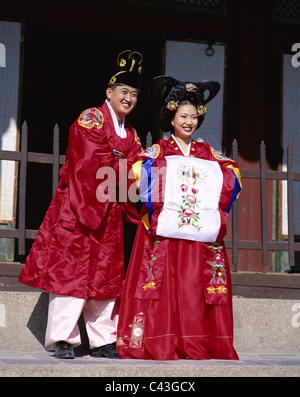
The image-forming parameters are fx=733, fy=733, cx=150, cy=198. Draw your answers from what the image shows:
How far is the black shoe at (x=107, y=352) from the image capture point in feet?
16.3

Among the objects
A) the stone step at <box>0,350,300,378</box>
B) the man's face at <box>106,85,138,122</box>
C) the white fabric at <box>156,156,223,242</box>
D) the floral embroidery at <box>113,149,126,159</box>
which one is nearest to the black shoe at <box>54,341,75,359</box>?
the stone step at <box>0,350,300,378</box>

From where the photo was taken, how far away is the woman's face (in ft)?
17.1

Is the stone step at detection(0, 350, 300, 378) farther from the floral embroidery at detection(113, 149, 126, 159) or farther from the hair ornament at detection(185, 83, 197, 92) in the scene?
the hair ornament at detection(185, 83, 197, 92)

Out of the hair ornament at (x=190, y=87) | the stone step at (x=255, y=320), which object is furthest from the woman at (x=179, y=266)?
the stone step at (x=255, y=320)

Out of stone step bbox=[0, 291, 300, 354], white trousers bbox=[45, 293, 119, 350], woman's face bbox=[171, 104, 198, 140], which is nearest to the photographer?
white trousers bbox=[45, 293, 119, 350]

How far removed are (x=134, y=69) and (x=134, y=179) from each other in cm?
80

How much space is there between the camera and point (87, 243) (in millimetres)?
5000

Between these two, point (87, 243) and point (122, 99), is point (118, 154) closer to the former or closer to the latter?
point (122, 99)

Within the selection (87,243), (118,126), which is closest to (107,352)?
(87,243)

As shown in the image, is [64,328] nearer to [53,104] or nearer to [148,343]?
[148,343]

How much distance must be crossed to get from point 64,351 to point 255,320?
1750mm

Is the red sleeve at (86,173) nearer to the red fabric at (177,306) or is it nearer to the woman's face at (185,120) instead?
the red fabric at (177,306)

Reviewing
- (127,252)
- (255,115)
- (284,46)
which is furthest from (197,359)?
(284,46)

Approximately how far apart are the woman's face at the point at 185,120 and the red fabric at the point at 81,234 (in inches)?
18.4
